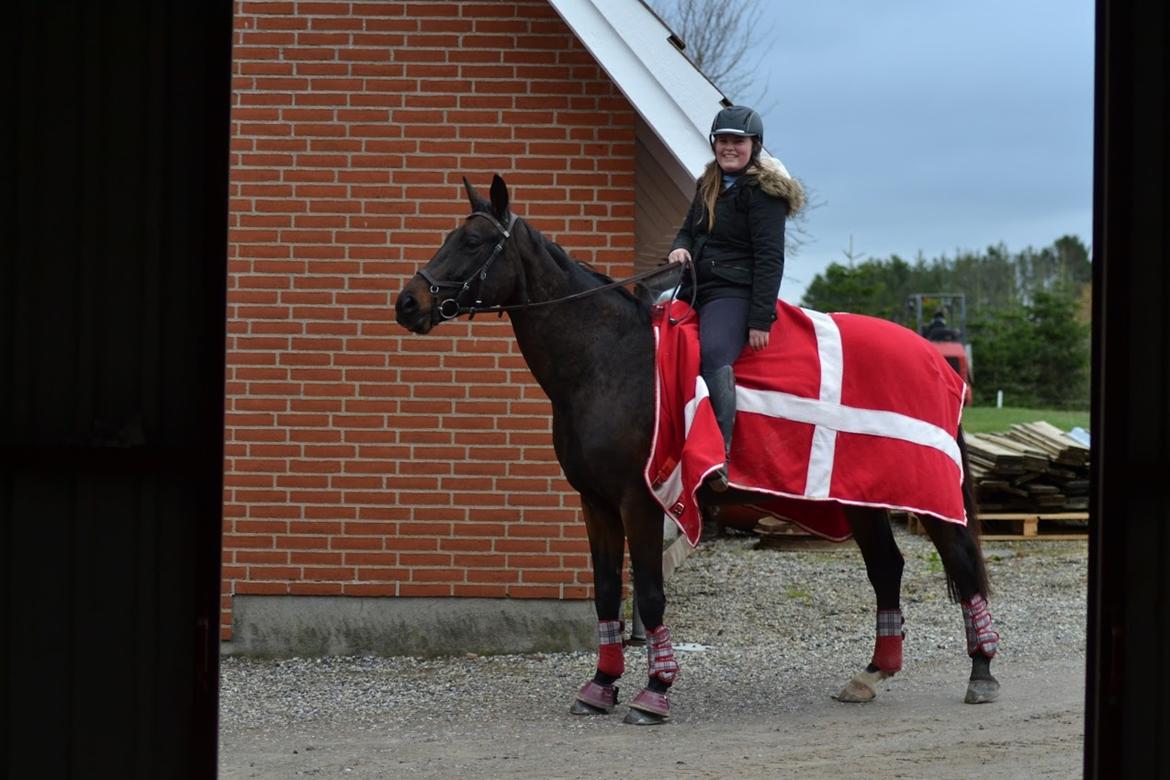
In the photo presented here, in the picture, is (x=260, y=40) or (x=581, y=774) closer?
(x=581, y=774)

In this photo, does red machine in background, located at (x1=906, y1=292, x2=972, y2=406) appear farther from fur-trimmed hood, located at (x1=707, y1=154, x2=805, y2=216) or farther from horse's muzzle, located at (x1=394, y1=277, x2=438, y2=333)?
horse's muzzle, located at (x1=394, y1=277, x2=438, y2=333)

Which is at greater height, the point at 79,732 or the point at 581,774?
the point at 79,732

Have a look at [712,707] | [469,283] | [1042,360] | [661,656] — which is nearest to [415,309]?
[469,283]

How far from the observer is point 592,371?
700cm

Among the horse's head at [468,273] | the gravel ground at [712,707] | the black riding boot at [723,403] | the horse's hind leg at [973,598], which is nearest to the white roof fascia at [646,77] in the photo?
the horse's head at [468,273]

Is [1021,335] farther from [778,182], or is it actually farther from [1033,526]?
[778,182]

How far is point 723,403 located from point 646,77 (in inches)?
84.9

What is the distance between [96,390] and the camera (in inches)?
135

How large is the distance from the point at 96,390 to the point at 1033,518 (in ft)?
38.9

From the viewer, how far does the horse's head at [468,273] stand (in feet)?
22.0

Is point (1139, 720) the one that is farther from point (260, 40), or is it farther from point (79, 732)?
point (260, 40)

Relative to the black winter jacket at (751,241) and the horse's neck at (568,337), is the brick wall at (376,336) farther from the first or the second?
the black winter jacket at (751,241)

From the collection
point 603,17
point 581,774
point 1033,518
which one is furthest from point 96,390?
point 1033,518

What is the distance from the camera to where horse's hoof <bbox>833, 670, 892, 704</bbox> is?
A: 750 centimetres
